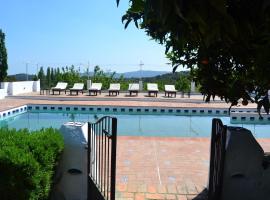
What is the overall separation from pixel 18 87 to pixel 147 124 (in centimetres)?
1112

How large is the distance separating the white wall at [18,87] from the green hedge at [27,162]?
53.3 ft

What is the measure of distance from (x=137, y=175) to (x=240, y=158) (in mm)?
2154

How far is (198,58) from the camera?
3.29 meters

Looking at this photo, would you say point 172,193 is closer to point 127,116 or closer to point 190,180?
point 190,180

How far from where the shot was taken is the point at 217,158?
4.25m

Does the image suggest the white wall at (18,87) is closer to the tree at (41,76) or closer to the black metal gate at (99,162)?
the tree at (41,76)

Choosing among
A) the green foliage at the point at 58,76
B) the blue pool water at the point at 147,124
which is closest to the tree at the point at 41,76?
the green foliage at the point at 58,76

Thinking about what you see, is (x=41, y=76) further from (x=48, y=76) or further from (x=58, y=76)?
(x=58, y=76)

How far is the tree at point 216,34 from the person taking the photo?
1321mm

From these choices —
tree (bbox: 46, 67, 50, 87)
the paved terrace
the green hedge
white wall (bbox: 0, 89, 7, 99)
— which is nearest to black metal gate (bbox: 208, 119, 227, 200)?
the paved terrace

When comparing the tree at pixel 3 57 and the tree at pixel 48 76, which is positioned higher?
the tree at pixel 3 57

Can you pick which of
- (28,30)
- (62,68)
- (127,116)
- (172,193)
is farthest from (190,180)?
(28,30)

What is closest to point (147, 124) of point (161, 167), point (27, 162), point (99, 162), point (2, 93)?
point (161, 167)

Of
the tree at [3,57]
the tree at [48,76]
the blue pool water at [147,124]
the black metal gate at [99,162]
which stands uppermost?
the tree at [3,57]
